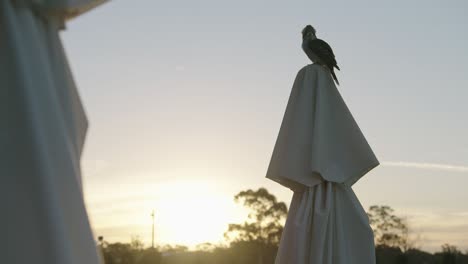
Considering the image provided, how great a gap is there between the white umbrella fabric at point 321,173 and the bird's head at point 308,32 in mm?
479

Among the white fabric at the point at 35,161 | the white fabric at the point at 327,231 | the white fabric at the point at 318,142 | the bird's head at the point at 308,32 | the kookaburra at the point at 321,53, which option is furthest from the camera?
the bird's head at the point at 308,32

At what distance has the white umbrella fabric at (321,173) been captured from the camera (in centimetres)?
443

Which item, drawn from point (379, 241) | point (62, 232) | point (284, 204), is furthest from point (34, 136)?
point (379, 241)

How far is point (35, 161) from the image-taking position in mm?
1536

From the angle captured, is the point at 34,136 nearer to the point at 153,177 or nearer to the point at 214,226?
the point at 153,177

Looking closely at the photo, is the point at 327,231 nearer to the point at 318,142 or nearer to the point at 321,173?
the point at 321,173

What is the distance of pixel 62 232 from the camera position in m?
1.50

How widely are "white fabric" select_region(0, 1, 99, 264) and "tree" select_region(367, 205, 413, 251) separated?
116ft

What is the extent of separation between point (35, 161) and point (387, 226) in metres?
36.7

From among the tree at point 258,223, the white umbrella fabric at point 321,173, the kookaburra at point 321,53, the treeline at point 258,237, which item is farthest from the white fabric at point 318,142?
the tree at point 258,223

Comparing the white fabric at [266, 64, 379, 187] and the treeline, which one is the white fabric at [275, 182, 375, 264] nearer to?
the white fabric at [266, 64, 379, 187]

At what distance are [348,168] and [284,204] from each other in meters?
30.0

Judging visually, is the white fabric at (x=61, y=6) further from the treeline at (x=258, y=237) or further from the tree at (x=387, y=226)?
the tree at (x=387, y=226)

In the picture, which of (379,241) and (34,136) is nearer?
(34,136)
